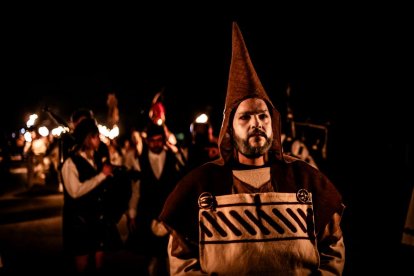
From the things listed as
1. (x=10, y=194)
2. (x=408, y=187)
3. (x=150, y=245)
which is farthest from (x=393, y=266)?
(x=10, y=194)

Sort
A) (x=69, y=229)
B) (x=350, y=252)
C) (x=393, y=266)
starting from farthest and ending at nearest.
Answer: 1. (x=350, y=252)
2. (x=393, y=266)
3. (x=69, y=229)

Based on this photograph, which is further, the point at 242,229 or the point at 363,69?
the point at 363,69

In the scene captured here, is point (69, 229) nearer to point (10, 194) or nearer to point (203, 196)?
point (203, 196)

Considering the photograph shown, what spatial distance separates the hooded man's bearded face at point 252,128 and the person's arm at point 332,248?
2.01ft

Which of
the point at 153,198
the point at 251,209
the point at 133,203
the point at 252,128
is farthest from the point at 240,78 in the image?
the point at 133,203

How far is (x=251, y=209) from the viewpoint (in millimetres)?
2625

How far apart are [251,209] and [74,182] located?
2773 mm

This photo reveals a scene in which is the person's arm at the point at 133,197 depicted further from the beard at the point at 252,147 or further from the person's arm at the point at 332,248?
the person's arm at the point at 332,248

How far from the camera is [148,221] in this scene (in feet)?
16.9

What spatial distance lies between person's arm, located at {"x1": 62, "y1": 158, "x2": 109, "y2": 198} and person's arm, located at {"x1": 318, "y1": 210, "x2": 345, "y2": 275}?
291 centimetres

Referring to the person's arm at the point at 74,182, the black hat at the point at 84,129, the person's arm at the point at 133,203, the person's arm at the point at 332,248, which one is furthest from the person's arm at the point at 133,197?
the person's arm at the point at 332,248

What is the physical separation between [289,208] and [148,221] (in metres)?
2.84

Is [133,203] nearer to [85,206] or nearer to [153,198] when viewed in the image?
[153,198]

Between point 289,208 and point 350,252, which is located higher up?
point 289,208
